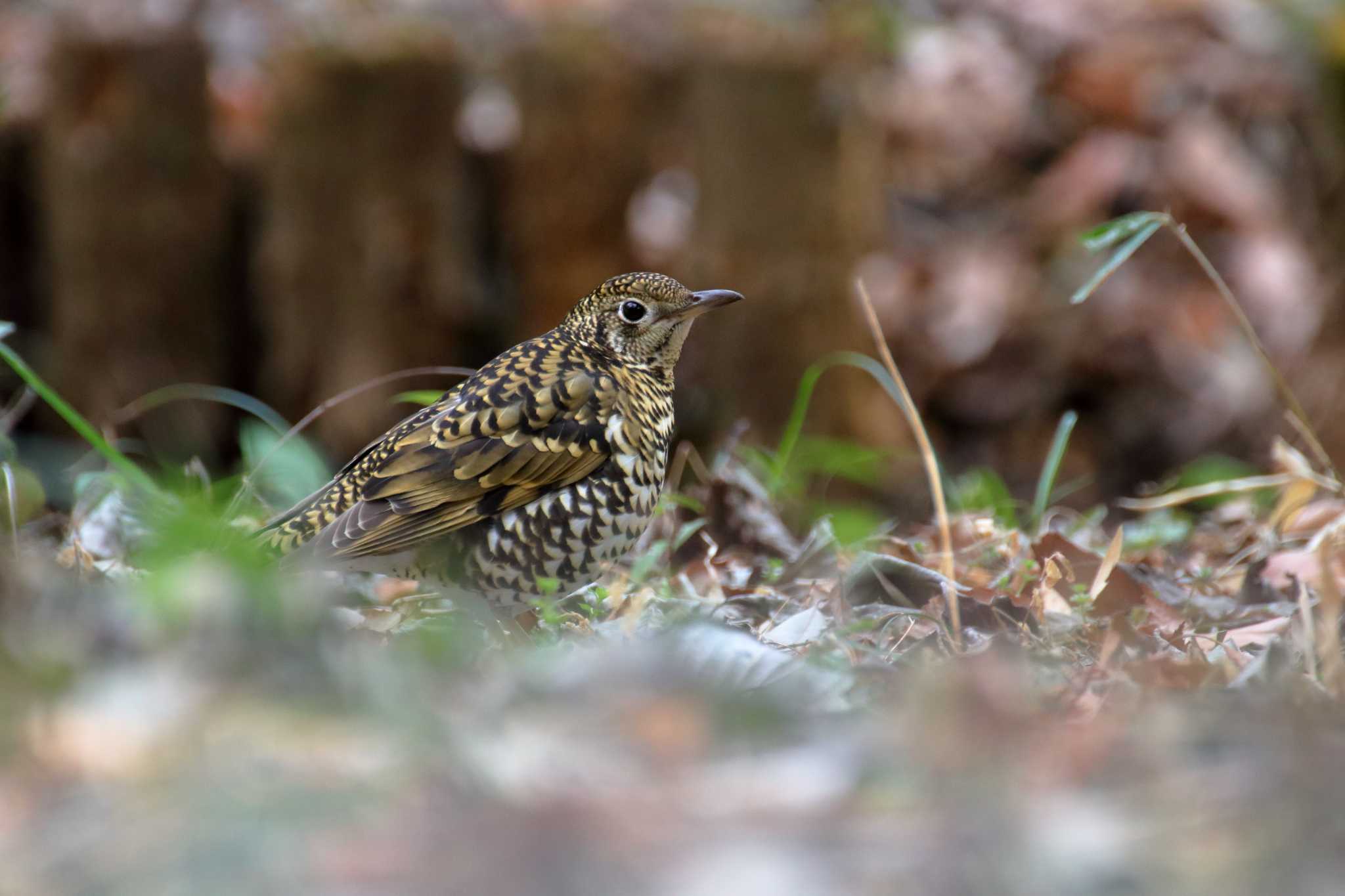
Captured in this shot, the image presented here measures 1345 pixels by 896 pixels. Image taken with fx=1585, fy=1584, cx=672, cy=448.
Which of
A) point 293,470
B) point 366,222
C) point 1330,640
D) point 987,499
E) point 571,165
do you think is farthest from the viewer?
point 571,165

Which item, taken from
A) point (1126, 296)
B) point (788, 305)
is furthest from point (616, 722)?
point (1126, 296)

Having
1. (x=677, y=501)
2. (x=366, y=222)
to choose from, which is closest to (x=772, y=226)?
(x=366, y=222)

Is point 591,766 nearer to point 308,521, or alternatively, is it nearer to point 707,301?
point 308,521

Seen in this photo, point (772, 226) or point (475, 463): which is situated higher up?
point (475, 463)

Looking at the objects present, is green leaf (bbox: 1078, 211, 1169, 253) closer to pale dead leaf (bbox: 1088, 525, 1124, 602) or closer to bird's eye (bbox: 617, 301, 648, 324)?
pale dead leaf (bbox: 1088, 525, 1124, 602)

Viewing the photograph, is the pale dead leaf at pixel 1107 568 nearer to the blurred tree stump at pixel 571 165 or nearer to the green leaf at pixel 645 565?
the green leaf at pixel 645 565

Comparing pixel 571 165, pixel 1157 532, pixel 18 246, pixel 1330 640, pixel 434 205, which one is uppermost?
pixel 1330 640

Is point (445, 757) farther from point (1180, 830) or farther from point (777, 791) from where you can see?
point (1180, 830)

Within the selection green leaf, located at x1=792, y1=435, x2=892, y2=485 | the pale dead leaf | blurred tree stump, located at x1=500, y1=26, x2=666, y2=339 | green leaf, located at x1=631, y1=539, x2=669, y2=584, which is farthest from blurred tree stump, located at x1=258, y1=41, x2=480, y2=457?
the pale dead leaf
